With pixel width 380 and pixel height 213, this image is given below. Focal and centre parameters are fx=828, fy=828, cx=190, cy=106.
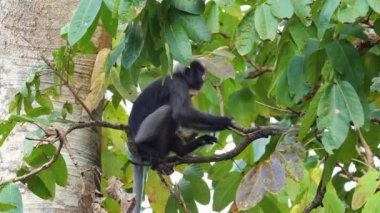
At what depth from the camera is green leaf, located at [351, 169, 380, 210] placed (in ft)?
6.98

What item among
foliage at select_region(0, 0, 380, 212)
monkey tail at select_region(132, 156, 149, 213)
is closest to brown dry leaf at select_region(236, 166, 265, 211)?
foliage at select_region(0, 0, 380, 212)

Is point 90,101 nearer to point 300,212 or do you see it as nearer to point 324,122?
point 300,212

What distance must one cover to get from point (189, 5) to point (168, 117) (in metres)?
2.00

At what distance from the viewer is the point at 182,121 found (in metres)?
4.02

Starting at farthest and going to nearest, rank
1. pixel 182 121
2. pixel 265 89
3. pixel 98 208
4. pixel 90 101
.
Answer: pixel 182 121 < pixel 265 89 < pixel 90 101 < pixel 98 208

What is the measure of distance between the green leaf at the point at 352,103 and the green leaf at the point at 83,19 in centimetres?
67

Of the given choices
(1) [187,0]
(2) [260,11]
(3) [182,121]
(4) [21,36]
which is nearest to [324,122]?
(2) [260,11]

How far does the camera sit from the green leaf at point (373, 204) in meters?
2.01

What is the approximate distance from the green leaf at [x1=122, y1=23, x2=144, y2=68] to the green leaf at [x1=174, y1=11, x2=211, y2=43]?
17cm

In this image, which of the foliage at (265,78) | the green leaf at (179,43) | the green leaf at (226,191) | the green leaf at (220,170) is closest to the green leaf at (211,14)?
the foliage at (265,78)

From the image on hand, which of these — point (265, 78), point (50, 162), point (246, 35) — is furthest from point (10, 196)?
point (265, 78)

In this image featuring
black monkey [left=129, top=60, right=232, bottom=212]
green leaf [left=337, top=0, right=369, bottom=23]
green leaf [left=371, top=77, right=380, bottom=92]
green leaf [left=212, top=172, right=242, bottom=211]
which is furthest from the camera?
black monkey [left=129, top=60, right=232, bottom=212]

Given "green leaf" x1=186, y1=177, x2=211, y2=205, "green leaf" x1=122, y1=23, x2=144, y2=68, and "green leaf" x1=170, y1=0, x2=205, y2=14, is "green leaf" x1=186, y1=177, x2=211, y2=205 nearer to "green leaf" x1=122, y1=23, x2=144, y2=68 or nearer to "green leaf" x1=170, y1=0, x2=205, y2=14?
"green leaf" x1=122, y1=23, x2=144, y2=68

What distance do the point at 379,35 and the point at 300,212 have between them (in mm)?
610
